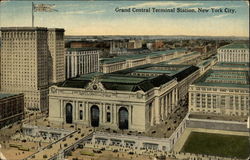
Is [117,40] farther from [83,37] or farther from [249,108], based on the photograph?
[249,108]

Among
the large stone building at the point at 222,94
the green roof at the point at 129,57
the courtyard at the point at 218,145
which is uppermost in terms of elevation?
the green roof at the point at 129,57

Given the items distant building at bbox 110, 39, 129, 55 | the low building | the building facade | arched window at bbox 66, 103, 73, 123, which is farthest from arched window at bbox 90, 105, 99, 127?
the low building

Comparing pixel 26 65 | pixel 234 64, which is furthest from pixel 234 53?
pixel 26 65

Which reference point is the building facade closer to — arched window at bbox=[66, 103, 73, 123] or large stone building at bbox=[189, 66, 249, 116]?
arched window at bbox=[66, 103, 73, 123]

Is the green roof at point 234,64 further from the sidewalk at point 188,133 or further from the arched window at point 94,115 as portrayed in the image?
the arched window at point 94,115

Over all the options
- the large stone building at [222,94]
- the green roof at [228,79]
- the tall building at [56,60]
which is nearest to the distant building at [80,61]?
the tall building at [56,60]

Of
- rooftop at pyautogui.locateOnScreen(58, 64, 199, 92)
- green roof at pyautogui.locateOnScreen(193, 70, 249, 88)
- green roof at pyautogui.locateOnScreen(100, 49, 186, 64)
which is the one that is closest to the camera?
rooftop at pyautogui.locateOnScreen(58, 64, 199, 92)

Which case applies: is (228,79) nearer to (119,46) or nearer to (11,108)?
(119,46)

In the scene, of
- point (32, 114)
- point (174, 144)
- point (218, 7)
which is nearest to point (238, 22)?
point (218, 7)
